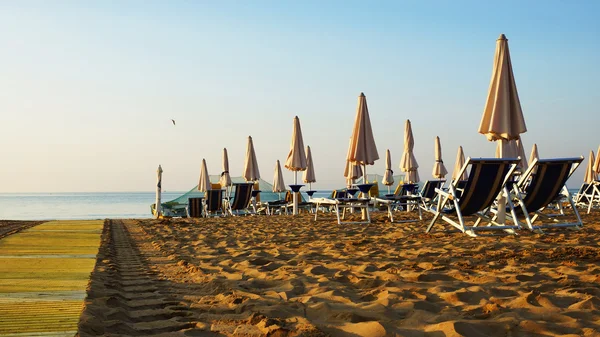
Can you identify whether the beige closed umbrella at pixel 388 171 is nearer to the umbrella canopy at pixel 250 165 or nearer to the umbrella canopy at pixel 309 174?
the umbrella canopy at pixel 309 174

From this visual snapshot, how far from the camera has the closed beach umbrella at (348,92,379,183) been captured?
1049 centimetres

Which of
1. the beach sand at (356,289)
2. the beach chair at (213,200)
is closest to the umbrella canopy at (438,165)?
the beach chair at (213,200)

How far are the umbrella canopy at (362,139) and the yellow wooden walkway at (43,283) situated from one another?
18.1 feet

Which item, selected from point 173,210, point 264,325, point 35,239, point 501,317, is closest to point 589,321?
point 501,317

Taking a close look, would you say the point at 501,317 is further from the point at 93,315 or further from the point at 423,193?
the point at 423,193

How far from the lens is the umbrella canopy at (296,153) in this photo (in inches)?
556

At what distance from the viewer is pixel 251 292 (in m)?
3.15

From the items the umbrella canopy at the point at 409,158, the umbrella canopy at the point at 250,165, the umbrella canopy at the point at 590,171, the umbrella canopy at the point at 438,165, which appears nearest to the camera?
the umbrella canopy at the point at 409,158

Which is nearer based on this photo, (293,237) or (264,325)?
(264,325)

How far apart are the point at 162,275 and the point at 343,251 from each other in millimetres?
1636

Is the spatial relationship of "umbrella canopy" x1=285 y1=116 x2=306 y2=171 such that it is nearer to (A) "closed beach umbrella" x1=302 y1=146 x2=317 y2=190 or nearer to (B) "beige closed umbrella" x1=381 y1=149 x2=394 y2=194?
(A) "closed beach umbrella" x1=302 y1=146 x2=317 y2=190

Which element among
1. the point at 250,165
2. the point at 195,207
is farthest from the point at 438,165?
the point at 195,207

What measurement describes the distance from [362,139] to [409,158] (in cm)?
538

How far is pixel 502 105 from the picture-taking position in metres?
6.84
